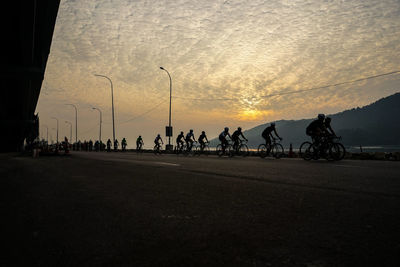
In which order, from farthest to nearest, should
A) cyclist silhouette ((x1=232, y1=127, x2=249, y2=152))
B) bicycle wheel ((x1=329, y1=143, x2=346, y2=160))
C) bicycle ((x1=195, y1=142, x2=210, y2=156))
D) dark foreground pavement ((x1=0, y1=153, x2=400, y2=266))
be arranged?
bicycle ((x1=195, y1=142, x2=210, y2=156)) < cyclist silhouette ((x1=232, y1=127, x2=249, y2=152)) < bicycle wheel ((x1=329, y1=143, x2=346, y2=160)) < dark foreground pavement ((x1=0, y1=153, x2=400, y2=266))

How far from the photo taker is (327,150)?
43.6 ft

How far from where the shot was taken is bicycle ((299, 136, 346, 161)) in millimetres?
12810

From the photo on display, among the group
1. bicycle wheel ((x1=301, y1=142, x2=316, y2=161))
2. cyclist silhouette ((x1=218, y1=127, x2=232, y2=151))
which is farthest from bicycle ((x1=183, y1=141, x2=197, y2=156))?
bicycle wheel ((x1=301, y1=142, x2=316, y2=161))

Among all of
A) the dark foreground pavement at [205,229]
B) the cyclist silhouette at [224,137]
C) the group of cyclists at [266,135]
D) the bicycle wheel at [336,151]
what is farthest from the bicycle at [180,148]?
the dark foreground pavement at [205,229]

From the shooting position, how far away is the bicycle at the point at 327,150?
12.8 metres

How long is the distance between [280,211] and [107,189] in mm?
3042

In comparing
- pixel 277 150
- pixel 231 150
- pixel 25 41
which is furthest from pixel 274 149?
pixel 25 41

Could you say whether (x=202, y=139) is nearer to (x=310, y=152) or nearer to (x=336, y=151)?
(x=310, y=152)

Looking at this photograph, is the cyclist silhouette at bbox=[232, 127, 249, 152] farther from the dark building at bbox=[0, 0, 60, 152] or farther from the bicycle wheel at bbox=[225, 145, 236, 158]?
the dark building at bbox=[0, 0, 60, 152]

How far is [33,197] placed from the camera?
14.0ft

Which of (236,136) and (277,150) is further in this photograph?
(236,136)

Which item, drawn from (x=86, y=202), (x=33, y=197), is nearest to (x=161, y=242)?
(x=86, y=202)

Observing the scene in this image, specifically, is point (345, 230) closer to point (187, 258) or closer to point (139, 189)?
point (187, 258)

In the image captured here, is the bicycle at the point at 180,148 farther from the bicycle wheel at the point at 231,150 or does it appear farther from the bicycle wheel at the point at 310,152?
the bicycle wheel at the point at 310,152
